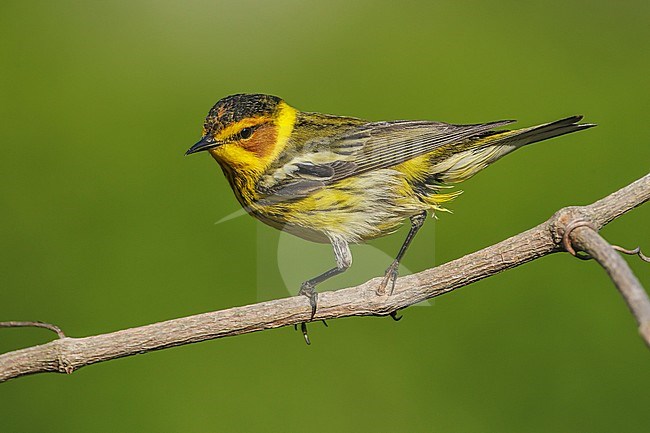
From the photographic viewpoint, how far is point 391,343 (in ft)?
9.21

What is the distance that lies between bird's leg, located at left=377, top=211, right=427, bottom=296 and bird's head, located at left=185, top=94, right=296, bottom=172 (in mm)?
346

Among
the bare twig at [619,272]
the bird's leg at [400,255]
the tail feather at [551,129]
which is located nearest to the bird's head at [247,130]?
the bird's leg at [400,255]

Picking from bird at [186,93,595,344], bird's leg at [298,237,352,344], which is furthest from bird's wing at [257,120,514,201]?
bird's leg at [298,237,352,344]

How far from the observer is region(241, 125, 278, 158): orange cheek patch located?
6.07ft

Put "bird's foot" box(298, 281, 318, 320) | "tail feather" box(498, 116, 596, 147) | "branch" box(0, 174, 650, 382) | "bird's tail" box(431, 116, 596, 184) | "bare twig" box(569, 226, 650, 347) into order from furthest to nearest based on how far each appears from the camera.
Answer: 1. "bird's tail" box(431, 116, 596, 184)
2. "bird's foot" box(298, 281, 318, 320)
3. "tail feather" box(498, 116, 596, 147)
4. "branch" box(0, 174, 650, 382)
5. "bare twig" box(569, 226, 650, 347)

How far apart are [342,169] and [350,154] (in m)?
0.04

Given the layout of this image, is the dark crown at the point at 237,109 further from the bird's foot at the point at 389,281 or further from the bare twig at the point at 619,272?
the bare twig at the point at 619,272

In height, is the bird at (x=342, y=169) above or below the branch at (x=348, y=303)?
above

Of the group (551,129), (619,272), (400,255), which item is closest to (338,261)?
(400,255)

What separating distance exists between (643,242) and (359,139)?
1266mm

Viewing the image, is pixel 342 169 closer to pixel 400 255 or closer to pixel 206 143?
pixel 400 255

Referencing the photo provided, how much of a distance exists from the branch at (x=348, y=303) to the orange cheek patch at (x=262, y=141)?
377mm

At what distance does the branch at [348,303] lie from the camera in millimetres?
1358

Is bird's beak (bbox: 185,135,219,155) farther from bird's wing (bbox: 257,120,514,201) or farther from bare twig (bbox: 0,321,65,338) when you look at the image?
bare twig (bbox: 0,321,65,338)
